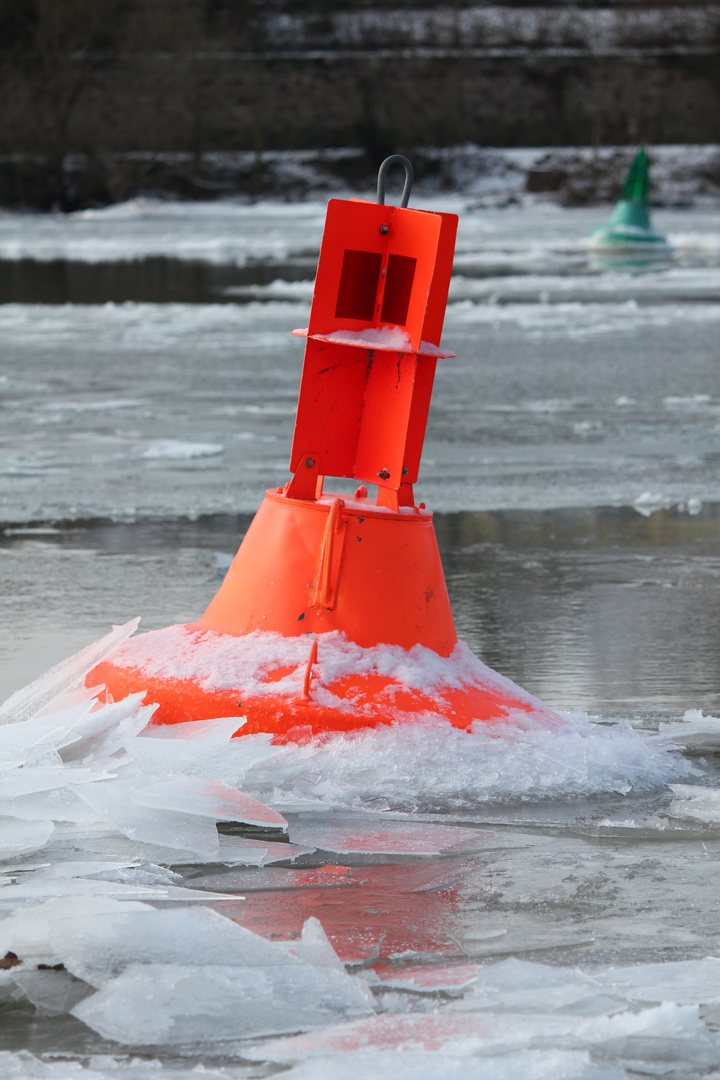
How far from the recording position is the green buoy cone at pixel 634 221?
26.7m

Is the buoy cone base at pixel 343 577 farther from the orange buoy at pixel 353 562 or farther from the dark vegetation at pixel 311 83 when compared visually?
the dark vegetation at pixel 311 83

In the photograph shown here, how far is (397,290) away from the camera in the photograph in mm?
3518

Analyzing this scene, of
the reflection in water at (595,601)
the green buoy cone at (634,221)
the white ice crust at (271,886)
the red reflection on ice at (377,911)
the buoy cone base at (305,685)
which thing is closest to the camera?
the white ice crust at (271,886)

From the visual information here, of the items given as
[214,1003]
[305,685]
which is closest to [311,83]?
[305,685]

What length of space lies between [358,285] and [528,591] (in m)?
1.78

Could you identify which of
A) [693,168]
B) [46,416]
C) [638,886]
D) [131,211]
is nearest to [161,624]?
[638,886]

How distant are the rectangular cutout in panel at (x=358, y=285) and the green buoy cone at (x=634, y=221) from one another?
2391 centimetres

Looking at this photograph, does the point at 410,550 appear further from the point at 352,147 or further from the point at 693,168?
the point at 352,147

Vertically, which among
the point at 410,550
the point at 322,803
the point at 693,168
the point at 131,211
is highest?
the point at 693,168

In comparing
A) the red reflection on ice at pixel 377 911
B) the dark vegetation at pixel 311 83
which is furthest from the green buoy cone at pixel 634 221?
the dark vegetation at pixel 311 83

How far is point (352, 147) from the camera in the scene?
6078 centimetres

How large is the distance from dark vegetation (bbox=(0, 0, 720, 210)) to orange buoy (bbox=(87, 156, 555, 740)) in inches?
1918

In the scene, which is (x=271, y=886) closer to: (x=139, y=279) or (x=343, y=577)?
(x=343, y=577)

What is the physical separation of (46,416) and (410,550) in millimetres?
5625
